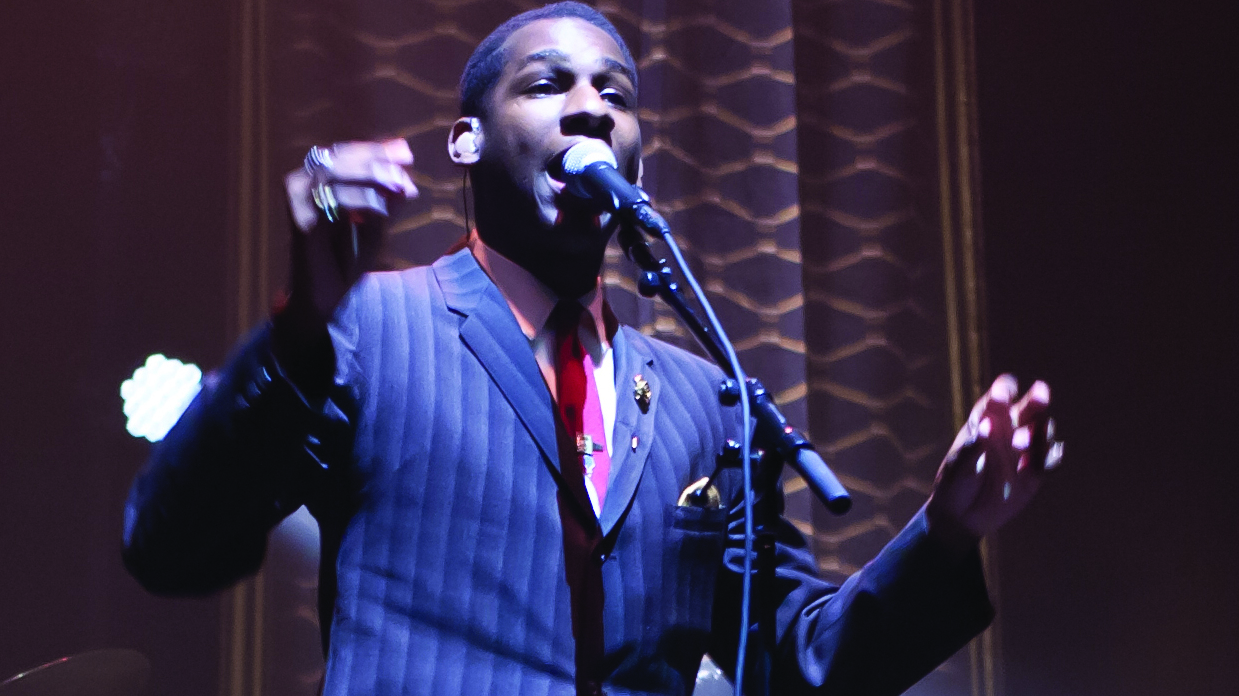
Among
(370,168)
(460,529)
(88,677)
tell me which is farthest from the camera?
(88,677)

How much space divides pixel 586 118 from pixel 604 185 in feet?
0.69

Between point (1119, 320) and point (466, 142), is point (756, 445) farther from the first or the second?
point (1119, 320)

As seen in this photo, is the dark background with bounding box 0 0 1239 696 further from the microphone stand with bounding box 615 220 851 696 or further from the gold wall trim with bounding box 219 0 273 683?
the microphone stand with bounding box 615 220 851 696

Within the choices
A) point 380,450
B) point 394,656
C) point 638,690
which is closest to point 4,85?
point 380,450

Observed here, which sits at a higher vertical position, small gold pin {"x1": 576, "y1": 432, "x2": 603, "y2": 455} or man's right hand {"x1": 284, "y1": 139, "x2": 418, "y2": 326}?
man's right hand {"x1": 284, "y1": 139, "x2": 418, "y2": 326}

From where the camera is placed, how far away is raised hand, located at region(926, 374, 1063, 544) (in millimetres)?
1145

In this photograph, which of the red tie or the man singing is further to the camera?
the red tie

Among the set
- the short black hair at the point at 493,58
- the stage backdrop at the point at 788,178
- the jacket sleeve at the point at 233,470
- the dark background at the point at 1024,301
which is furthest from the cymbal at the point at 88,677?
the short black hair at the point at 493,58

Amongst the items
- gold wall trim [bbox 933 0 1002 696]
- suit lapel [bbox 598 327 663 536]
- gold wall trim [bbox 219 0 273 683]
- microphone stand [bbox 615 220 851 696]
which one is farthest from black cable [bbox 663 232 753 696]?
gold wall trim [bbox 933 0 1002 696]

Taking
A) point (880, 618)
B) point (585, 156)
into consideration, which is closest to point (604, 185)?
point (585, 156)

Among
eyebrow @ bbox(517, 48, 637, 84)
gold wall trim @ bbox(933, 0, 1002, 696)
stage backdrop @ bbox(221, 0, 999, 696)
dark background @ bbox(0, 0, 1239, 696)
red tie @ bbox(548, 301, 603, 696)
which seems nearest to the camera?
red tie @ bbox(548, 301, 603, 696)

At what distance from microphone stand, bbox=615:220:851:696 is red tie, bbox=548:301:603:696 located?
160mm

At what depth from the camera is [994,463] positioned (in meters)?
1.19

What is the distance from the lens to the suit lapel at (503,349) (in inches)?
51.4
